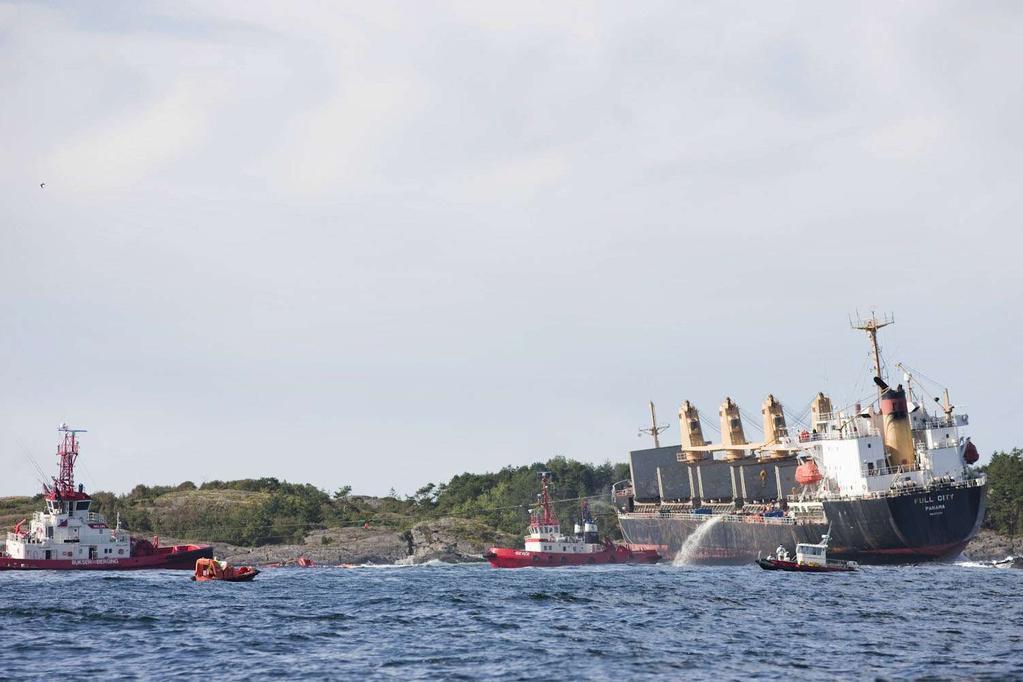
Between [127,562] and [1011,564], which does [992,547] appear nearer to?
[1011,564]

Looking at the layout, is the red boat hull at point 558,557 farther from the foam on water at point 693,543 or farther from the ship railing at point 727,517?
the ship railing at point 727,517

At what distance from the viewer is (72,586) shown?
92.0m

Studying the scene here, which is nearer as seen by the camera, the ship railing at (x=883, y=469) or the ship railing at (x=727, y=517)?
the ship railing at (x=883, y=469)

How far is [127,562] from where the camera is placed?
121 metres

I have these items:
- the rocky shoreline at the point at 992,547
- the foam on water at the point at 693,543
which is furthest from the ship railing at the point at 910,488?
the rocky shoreline at the point at 992,547

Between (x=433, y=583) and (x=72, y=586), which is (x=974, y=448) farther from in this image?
Answer: (x=72, y=586)

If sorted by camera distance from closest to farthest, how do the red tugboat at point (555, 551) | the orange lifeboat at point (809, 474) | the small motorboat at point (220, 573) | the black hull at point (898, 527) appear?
the black hull at point (898, 527), the small motorboat at point (220, 573), the orange lifeboat at point (809, 474), the red tugboat at point (555, 551)

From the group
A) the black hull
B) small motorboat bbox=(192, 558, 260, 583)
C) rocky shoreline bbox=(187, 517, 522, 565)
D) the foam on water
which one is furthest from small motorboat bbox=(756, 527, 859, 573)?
rocky shoreline bbox=(187, 517, 522, 565)

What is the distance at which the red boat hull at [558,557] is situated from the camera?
12581cm

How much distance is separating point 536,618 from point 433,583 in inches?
1224

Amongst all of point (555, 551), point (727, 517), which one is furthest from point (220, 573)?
point (727, 517)

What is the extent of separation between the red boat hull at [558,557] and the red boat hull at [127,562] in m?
32.1

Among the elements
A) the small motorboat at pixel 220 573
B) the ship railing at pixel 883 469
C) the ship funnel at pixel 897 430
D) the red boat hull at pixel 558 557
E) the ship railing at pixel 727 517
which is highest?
the ship funnel at pixel 897 430

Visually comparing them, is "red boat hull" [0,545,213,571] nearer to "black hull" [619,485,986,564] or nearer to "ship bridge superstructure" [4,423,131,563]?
"ship bridge superstructure" [4,423,131,563]
